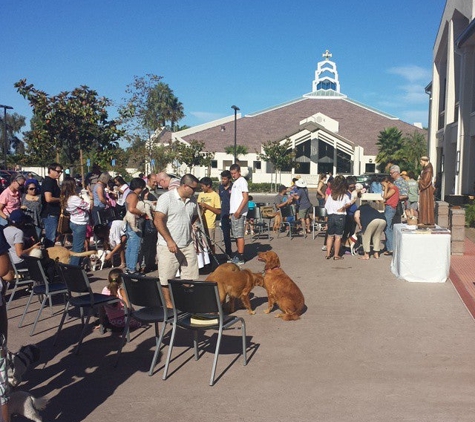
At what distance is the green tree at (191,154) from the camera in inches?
2046

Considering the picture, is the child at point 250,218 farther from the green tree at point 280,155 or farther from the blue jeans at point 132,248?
the green tree at point 280,155

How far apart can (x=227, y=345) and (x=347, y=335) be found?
1453mm

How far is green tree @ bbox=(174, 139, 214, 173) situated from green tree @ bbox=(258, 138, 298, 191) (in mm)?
6025

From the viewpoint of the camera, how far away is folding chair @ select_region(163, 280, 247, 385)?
5285mm

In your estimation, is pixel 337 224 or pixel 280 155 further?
pixel 280 155

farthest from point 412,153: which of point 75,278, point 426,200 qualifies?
point 75,278

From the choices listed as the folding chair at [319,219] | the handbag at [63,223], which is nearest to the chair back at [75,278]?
the handbag at [63,223]

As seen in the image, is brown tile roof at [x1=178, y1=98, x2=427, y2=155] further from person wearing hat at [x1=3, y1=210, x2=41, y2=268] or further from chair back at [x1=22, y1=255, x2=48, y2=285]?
chair back at [x1=22, y1=255, x2=48, y2=285]

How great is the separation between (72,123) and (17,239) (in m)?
13.2

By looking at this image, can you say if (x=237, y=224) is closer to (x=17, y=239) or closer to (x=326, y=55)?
(x=17, y=239)

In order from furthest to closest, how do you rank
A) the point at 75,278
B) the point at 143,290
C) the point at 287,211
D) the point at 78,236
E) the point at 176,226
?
the point at 287,211
the point at 78,236
the point at 176,226
the point at 75,278
the point at 143,290

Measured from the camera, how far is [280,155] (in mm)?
54719

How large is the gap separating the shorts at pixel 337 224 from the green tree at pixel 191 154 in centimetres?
3961

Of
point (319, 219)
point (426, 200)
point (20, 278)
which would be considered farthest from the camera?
point (319, 219)
